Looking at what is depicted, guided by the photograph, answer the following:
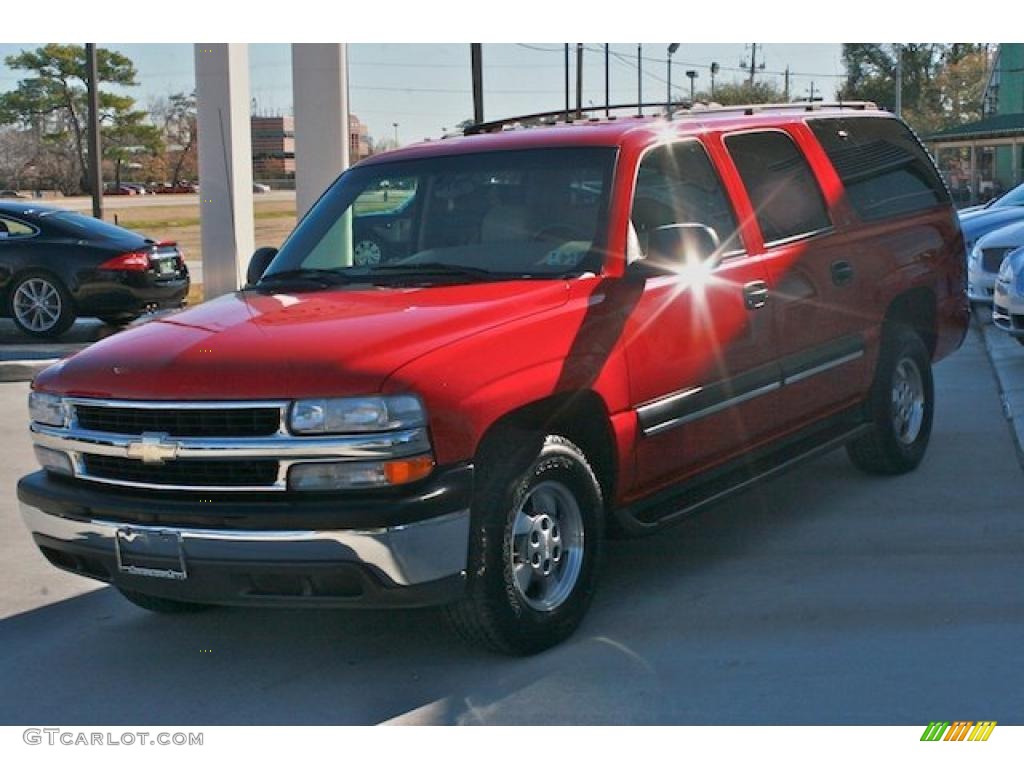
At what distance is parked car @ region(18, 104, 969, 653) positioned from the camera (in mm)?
4402

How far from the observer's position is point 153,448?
4.57 m

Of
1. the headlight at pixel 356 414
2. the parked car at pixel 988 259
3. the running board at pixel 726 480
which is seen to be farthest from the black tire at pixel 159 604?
the parked car at pixel 988 259

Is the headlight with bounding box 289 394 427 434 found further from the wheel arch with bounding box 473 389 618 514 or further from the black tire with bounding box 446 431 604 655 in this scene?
the black tire with bounding box 446 431 604 655

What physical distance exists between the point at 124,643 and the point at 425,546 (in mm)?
1619

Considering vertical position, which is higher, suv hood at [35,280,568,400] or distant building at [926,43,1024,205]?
distant building at [926,43,1024,205]

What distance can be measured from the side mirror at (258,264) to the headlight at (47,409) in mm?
1278

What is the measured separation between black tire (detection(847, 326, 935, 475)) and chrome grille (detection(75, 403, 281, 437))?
3595 mm

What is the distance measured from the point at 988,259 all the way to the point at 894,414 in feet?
21.8

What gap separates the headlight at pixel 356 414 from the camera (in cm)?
435

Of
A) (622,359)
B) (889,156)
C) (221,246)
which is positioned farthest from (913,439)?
(221,246)

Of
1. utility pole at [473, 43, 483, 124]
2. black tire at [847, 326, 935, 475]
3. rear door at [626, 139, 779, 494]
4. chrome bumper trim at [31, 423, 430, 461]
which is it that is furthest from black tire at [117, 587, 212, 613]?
utility pole at [473, 43, 483, 124]

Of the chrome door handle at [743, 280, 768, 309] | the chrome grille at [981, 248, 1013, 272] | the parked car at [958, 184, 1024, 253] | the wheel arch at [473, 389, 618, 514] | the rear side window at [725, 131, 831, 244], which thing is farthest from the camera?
the parked car at [958, 184, 1024, 253]

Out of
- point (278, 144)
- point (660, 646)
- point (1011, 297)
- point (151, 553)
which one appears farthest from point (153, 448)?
point (278, 144)

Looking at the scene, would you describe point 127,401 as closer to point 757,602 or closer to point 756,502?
point 757,602
